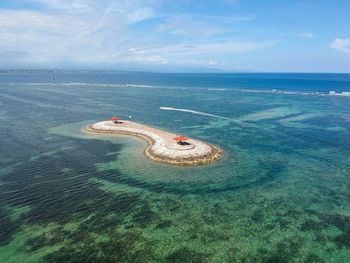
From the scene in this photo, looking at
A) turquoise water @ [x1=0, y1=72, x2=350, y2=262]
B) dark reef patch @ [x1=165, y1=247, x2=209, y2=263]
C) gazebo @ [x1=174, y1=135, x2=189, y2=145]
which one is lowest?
dark reef patch @ [x1=165, y1=247, x2=209, y2=263]

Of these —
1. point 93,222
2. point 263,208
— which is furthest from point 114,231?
point 263,208

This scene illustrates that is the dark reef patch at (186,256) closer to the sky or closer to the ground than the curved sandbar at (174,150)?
closer to the ground

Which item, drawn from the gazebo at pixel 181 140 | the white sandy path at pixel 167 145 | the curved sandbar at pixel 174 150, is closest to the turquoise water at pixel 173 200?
the curved sandbar at pixel 174 150

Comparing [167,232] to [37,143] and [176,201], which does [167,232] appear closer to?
[176,201]

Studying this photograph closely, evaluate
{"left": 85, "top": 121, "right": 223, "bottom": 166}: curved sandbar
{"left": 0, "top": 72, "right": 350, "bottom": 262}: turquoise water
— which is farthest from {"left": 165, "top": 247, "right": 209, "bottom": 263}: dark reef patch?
{"left": 85, "top": 121, "right": 223, "bottom": 166}: curved sandbar

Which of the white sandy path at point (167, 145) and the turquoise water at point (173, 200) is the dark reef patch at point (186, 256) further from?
the white sandy path at point (167, 145)

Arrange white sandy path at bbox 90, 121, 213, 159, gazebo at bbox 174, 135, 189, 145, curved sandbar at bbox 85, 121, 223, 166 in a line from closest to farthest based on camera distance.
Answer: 1. curved sandbar at bbox 85, 121, 223, 166
2. white sandy path at bbox 90, 121, 213, 159
3. gazebo at bbox 174, 135, 189, 145

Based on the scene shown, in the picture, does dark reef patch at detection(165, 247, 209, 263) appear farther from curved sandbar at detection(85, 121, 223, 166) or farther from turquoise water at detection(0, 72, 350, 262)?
curved sandbar at detection(85, 121, 223, 166)

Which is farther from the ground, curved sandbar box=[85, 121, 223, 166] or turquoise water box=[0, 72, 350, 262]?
curved sandbar box=[85, 121, 223, 166]

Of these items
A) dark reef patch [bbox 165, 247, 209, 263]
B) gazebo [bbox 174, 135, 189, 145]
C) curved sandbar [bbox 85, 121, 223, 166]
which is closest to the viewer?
dark reef patch [bbox 165, 247, 209, 263]

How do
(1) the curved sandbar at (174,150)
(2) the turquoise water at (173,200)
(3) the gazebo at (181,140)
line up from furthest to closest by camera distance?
(3) the gazebo at (181,140), (1) the curved sandbar at (174,150), (2) the turquoise water at (173,200)

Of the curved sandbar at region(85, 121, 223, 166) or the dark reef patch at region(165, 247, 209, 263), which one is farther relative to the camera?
the curved sandbar at region(85, 121, 223, 166)
